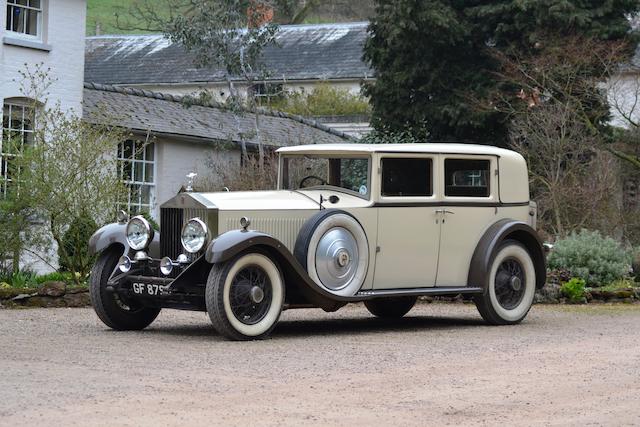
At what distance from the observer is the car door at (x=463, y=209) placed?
1284 centimetres

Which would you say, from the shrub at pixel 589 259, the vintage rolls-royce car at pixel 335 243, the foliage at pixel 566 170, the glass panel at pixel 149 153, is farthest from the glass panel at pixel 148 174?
the vintage rolls-royce car at pixel 335 243

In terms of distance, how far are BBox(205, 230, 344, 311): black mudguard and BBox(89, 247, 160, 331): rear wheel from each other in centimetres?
161

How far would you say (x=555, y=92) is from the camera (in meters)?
25.5

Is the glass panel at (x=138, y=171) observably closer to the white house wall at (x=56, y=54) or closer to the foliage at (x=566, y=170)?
the white house wall at (x=56, y=54)

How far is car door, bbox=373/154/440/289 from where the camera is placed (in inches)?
487

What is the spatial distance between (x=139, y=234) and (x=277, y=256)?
4.94ft

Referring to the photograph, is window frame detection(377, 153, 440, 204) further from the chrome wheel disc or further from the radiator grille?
the radiator grille

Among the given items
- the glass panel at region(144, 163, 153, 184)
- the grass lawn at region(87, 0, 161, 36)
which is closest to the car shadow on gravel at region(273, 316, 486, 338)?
the glass panel at region(144, 163, 153, 184)

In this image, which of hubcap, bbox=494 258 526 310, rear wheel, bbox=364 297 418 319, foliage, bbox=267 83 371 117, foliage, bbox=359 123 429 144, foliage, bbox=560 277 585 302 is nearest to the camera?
hubcap, bbox=494 258 526 310

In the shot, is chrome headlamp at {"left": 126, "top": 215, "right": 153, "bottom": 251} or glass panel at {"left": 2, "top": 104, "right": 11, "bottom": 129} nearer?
chrome headlamp at {"left": 126, "top": 215, "right": 153, "bottom": 251}

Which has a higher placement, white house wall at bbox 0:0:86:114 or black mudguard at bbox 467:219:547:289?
white house wall at bbox 0:0:86:114

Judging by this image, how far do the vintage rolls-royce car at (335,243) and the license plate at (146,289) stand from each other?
0.01m

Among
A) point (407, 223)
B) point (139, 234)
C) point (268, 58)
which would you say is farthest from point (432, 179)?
point (268, 58)

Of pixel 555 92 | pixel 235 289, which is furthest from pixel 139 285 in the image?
pixel 555 92
